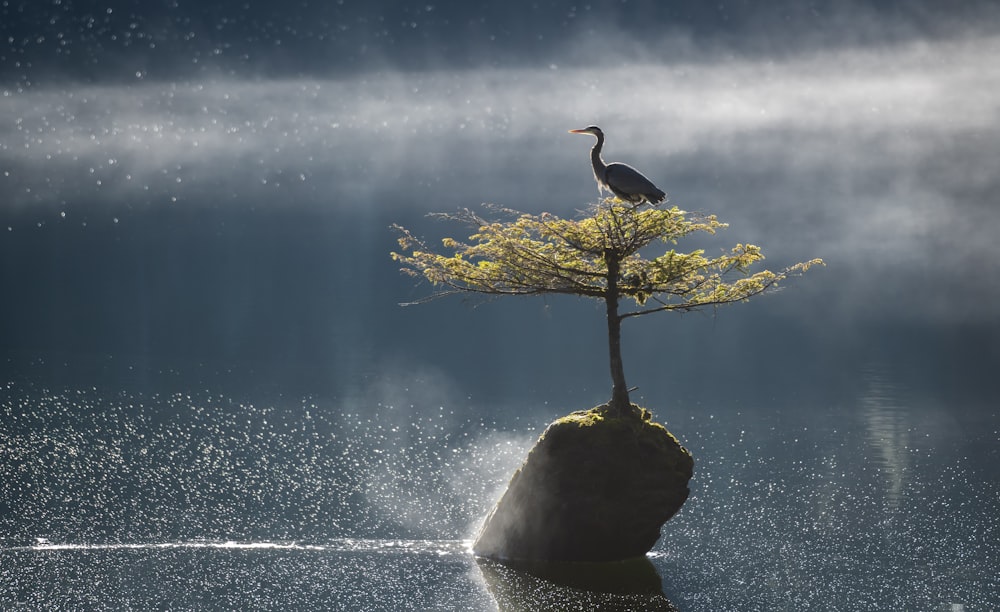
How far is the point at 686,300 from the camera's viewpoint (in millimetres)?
29438

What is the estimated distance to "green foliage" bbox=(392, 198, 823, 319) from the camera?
27078mm

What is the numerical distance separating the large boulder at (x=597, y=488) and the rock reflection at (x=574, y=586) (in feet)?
2.18

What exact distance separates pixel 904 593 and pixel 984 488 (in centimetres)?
2360

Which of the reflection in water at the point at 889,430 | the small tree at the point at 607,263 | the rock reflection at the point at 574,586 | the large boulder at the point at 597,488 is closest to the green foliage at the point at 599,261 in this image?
the small tree at the point at 607,263

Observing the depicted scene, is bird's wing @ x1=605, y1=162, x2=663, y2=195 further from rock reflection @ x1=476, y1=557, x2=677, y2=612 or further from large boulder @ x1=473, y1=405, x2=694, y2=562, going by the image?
rock reflection @ x1=476, y1=557, x2=677, y2=612

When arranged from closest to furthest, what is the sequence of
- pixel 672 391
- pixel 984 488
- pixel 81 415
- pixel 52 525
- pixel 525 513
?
pixel 525 513 → pixel 52 525 → pixel 984 488 → pixel 81 415 → pixel 672 391

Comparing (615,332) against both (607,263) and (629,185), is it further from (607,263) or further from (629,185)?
(629,185)

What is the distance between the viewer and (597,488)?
2752 centimetres

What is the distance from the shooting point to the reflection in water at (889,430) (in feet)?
163

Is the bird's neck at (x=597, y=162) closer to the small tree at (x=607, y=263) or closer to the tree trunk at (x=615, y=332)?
the small tree at (x=607, y=263)

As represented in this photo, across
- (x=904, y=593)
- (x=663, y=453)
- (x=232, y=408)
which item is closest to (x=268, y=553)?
(x=663, y=453)

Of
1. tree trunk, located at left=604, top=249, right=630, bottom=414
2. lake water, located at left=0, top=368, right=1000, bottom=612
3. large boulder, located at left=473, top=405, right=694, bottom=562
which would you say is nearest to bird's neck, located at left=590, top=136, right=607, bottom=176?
tree trunk, located at left=604, top=249, right=630, bottom=414

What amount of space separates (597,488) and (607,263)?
663 cm

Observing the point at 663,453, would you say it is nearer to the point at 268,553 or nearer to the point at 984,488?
the point at 268,553
